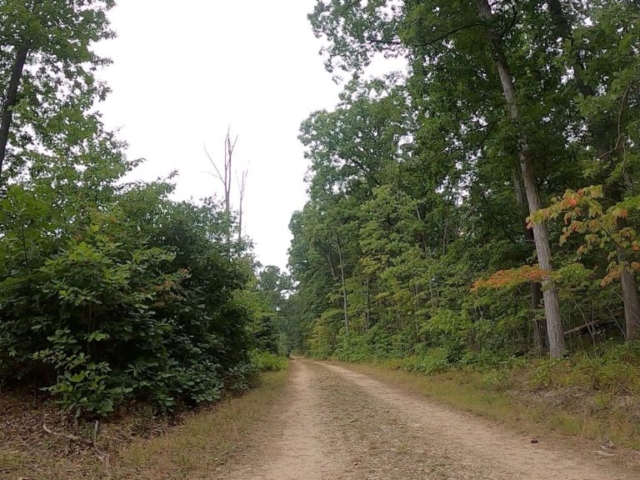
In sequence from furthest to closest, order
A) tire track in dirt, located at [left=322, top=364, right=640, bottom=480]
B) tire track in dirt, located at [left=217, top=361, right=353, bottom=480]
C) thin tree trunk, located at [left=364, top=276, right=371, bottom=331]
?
thin tree trunk, located at [left=364, top=276, right=371, bottom=331] < tire track in dirt, located at [left=217, top=361, right=353, bottom=480] < tire track in dirt, located at [left=322, top=364, right=640, bottom=480]

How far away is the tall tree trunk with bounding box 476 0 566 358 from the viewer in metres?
10.2

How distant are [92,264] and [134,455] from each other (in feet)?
9.37

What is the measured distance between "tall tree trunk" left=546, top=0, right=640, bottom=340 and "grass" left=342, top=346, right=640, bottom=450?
1.49 metres

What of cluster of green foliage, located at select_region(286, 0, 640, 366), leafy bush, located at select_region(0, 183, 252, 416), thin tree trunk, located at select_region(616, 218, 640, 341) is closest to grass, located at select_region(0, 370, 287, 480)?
leafy bush, located at select_region(0, 183, 252, 416)

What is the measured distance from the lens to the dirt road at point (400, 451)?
4738 mm

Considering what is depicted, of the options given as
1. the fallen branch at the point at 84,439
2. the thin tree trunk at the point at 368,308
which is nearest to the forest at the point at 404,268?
the fallen branch at the point at 84,439

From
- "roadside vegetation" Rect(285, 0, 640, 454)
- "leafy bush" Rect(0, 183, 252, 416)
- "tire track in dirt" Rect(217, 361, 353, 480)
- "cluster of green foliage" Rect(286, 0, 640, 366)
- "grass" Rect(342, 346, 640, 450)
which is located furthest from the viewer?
"cluster of green foliage" Rect(286, 0, 640, 366)

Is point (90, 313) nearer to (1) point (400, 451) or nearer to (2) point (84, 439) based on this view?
(2) point (84, 439)

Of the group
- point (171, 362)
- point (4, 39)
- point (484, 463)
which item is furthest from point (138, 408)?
point (4, 39)

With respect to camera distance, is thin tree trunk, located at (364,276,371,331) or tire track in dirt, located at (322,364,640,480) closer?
tire track in dirt, located at (322,364,640,480)

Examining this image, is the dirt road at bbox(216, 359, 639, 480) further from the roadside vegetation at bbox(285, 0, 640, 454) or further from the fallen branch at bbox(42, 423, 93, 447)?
the fallen branch at bbox(42, 423, 93, 447)

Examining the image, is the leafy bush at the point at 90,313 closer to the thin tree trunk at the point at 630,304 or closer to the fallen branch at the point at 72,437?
the fallen branch at the point at 72,437

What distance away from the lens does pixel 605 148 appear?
10.4 metres

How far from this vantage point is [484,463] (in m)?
5.04
